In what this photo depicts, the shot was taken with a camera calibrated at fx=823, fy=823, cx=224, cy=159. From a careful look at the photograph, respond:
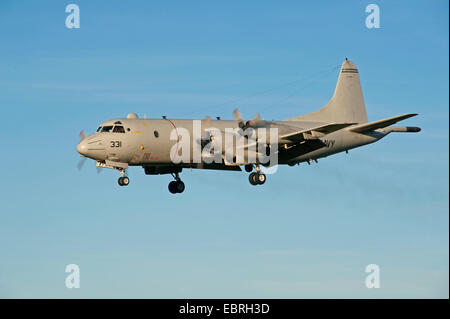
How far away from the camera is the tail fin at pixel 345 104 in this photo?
43.6 meters

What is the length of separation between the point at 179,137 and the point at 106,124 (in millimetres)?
3413

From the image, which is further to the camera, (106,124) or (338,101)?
(338,101)

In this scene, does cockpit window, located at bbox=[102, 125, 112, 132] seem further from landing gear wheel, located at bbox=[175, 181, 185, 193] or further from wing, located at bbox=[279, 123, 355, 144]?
wing, located at bbox=[279, 123, 355, 144]

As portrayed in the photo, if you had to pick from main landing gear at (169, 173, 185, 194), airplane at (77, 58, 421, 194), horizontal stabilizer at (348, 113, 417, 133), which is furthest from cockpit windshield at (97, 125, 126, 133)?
horizontal stabilizer at (348, 113, 417, 133)

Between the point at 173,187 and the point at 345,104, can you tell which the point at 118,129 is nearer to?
the point at 173,187

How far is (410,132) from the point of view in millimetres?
42375

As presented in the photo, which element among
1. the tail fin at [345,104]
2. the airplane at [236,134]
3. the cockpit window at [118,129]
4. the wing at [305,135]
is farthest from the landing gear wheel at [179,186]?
the tail fin at [345,104]

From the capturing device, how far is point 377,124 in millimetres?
39094

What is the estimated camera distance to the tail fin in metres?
43.6
